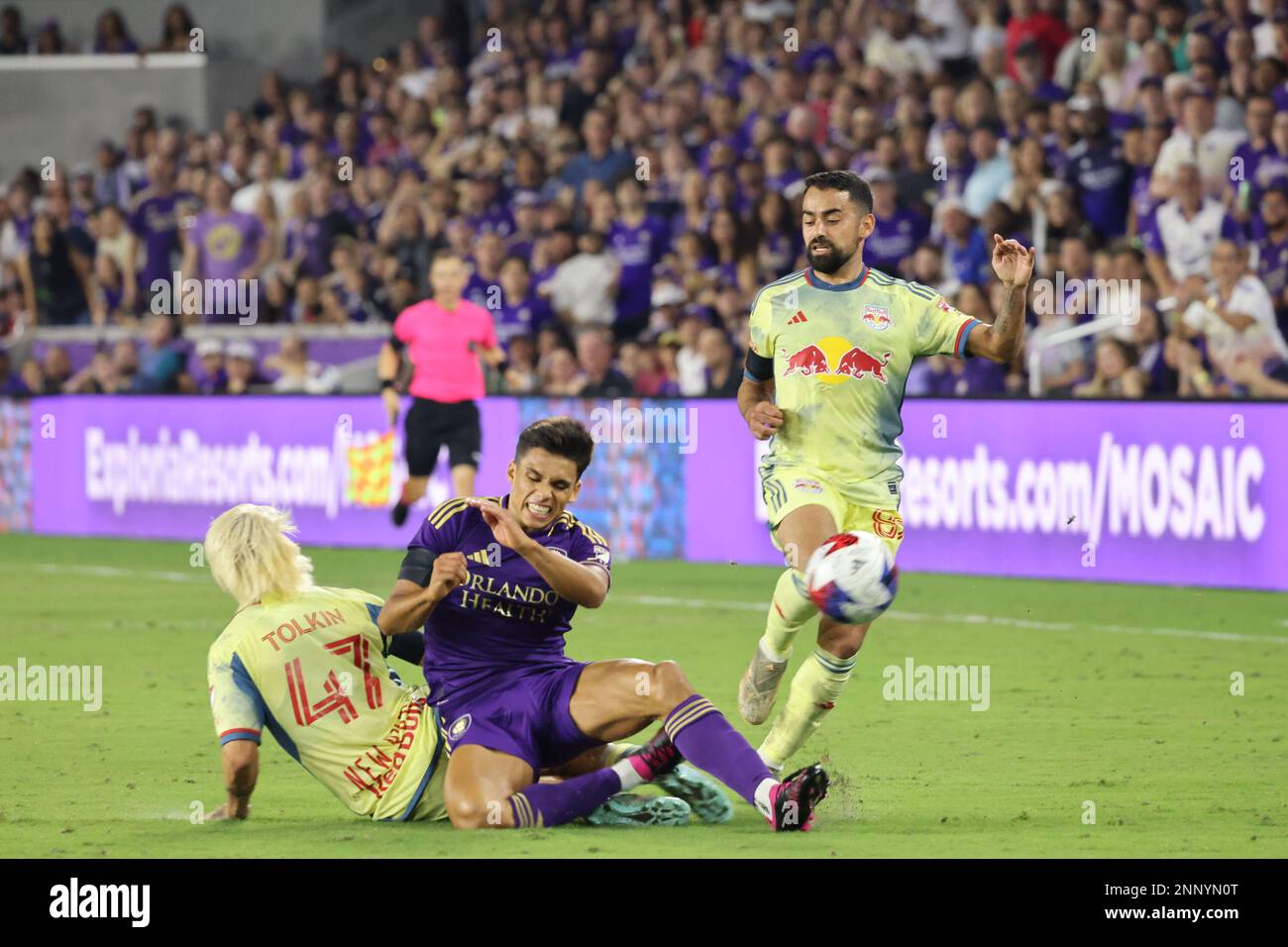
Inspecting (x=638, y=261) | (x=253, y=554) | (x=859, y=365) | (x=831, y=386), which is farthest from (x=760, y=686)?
(x=638, y=261)

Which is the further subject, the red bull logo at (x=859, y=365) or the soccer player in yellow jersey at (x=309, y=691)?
the red bull logo at (x=859, y=365)

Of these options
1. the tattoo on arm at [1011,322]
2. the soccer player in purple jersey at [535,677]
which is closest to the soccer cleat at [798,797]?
the soccer player in purple jersey at [535,677]

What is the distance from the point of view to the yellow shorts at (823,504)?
8180 millimetres

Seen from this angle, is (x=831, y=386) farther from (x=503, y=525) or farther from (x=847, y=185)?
(x=503, y=525)

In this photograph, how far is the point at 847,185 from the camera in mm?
8055

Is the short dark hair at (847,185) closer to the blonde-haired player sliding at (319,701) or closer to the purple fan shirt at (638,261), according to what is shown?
the blonde-haired player sliding at (319,701)

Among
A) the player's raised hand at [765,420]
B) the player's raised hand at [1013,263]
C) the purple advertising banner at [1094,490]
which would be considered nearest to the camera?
the player's raised hand at [1013,263]

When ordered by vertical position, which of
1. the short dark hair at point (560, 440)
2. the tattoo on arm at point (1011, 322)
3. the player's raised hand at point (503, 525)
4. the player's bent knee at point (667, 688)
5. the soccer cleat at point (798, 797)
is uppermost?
the tattoo on arm at point (1011, 322)

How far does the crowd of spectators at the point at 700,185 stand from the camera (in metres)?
15.8

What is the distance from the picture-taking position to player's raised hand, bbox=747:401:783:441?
8.07 m

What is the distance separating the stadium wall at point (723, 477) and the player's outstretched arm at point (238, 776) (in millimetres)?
8554

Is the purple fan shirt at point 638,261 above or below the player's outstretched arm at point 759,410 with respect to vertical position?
above

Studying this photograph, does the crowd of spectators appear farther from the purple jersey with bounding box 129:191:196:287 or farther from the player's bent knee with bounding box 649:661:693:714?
the player's bent knee with bounding box 649:661:693:714

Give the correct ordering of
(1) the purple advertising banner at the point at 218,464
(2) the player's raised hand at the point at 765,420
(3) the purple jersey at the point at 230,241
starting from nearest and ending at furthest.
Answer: (2) the player's raised hand at the point at 765,420
(1) the purple advertising banner at the point at 218,464
(3) the purple jersey at the point at 230,241
